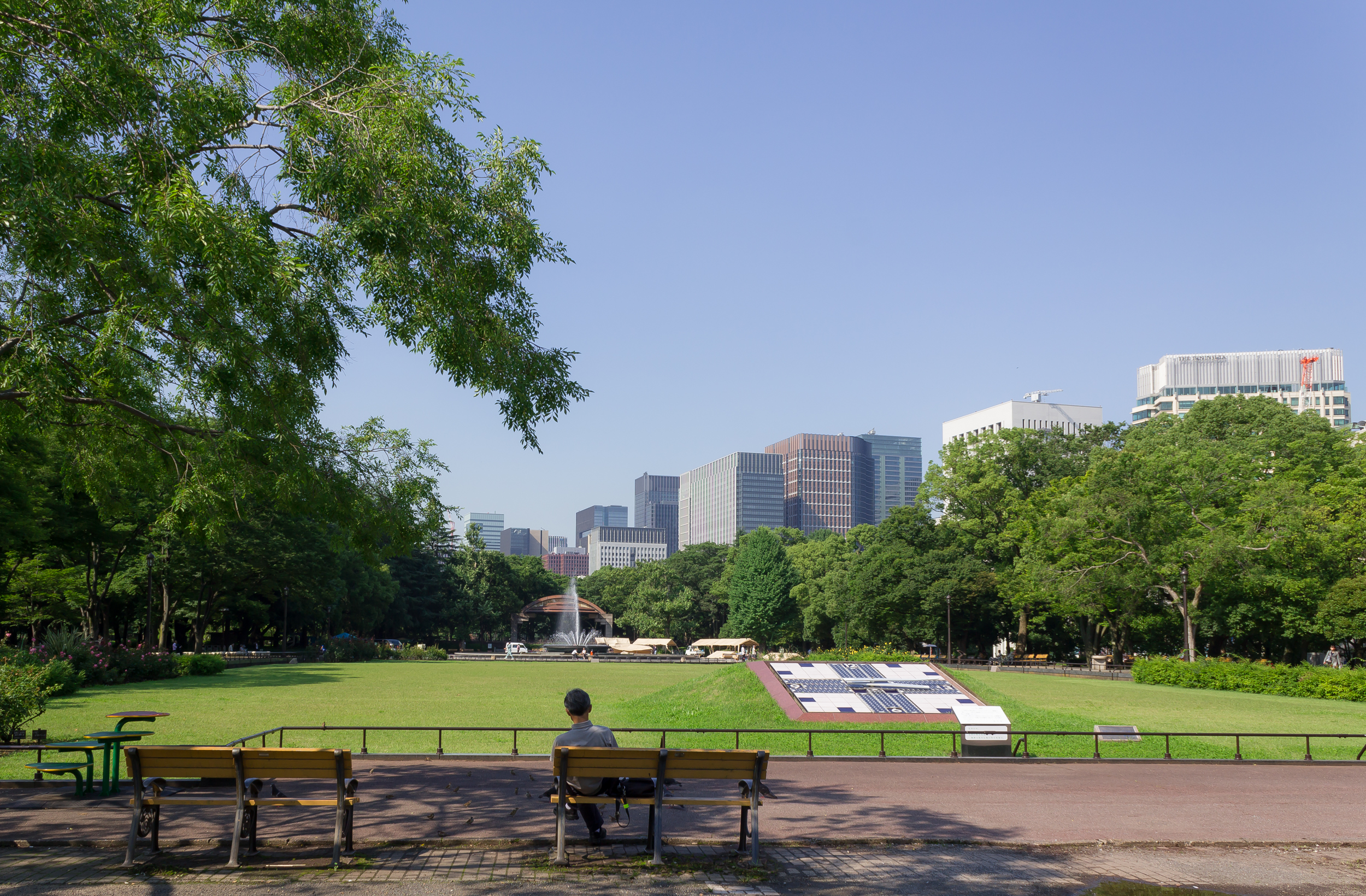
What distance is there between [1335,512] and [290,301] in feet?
173

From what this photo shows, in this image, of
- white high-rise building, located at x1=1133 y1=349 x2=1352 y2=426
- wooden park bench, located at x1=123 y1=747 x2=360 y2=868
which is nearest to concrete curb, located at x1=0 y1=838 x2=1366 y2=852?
wooden park bench, located at x1=123 y1=747 x2=360 y2=868

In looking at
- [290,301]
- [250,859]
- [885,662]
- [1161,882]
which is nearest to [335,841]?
[250,859]

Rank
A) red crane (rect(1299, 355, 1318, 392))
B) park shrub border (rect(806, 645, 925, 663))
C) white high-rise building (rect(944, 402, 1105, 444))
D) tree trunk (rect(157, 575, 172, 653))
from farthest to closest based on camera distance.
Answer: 1. red crane (rect(1299, 355, 1318, 392))
2. white high-rise building (rect(944, 402, 1105, 444))
3. tree trunk (rect(157, 575, 172, 653))
4. park shrub border (rect(806, 645, 925, 663))

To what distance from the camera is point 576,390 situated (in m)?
10.9

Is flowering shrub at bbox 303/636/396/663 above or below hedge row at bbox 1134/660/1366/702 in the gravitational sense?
below

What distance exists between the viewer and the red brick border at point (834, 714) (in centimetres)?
2127

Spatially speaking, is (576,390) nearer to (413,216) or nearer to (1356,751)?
(413,216)

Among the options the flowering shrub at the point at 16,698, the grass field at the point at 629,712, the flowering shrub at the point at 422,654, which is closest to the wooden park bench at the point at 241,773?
the grass field at the point at 629,712

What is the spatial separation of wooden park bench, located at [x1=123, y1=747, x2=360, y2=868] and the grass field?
6.21m

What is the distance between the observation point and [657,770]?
7.85 meters

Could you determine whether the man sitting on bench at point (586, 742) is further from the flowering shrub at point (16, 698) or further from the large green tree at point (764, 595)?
the large green tree at point (764, 595)

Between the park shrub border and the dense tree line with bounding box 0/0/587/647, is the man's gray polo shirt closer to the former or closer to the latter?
the dense tree line with bounding box 0/0/587/647

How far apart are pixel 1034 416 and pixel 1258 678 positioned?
11576cm

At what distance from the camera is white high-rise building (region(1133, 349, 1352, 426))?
183 metres
